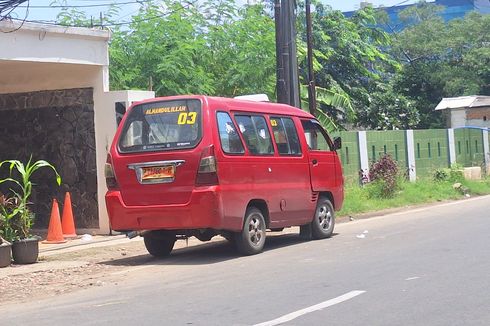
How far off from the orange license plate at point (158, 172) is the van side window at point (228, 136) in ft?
2.64

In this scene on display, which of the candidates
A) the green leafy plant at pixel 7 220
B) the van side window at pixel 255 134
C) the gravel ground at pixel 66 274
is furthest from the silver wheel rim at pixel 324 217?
the green leafy plant at pixel 7 220

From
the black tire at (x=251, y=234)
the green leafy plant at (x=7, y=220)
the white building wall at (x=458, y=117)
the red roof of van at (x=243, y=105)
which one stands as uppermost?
the white building wall at (x=458, y=117)

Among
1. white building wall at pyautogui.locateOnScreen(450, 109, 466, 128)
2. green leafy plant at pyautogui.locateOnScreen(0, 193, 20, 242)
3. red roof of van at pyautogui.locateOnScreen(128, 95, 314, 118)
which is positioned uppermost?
white building wall at pyautogui.locateOnScreen(450, 109, 466, 128)

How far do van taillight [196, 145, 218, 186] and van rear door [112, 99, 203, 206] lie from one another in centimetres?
7

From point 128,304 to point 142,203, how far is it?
9.02 feet

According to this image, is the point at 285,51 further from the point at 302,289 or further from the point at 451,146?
the point at 451,146

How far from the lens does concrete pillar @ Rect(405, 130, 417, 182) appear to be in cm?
2539

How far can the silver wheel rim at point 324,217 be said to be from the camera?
A: 12344 millimetres

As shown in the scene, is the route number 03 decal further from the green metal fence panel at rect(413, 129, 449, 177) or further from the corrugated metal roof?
the corrugated metal roof

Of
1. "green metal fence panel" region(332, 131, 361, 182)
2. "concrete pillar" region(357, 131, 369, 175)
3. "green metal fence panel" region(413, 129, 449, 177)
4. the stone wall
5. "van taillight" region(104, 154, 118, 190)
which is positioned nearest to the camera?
"van taillight" region(104, 154, 118, 190)

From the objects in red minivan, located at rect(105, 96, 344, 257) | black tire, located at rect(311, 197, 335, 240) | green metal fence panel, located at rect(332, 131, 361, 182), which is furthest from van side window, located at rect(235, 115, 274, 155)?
green metal fence panel, located at rect(332, 131, 361, 182)

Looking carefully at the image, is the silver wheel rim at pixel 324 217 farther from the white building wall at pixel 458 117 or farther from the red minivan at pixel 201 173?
the white building wall at pixel 458 117

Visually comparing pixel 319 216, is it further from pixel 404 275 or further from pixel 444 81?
pixel 444 81

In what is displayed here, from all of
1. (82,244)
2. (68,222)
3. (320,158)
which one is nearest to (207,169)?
(320,158)
